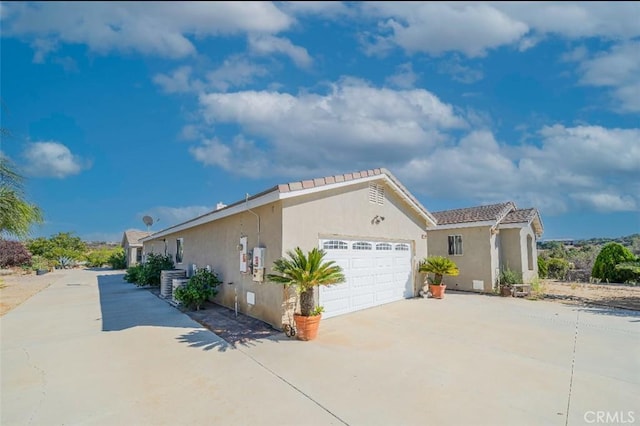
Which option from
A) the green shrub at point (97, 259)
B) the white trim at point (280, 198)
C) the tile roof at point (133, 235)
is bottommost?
the green shrub at point (97, 259)

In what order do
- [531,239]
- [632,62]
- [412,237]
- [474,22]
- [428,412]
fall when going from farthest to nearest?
[531,239]
[412,237]
[632,62]
[428,412]
[474,22]

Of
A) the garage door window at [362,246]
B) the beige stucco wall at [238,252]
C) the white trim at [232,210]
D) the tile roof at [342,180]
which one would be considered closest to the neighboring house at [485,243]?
the tile roof at [342,180]

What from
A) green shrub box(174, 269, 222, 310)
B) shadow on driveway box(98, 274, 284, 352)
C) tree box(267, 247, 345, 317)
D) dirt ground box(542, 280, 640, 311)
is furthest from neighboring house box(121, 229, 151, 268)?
dirt ground box(542, 280, 640, 311)

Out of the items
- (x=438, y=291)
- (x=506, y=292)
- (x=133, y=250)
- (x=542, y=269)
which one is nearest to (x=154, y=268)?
(x=438, y=291)

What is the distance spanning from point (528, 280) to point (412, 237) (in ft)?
24.9

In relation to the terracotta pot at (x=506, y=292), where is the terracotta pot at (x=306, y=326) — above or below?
above

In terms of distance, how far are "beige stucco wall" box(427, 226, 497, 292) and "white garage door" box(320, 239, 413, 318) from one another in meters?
4.47

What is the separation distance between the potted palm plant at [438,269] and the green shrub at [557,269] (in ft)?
44.5

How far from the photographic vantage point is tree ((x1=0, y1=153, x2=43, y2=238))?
34.1ft

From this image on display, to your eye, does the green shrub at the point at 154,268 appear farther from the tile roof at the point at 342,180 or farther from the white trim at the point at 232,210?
the tile roof at the point at 342,180

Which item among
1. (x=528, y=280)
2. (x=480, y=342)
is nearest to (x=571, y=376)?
(x=480, y=342)

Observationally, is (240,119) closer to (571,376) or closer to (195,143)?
(195,143)

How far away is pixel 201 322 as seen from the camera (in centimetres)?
923

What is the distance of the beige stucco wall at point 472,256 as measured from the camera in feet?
49.8
